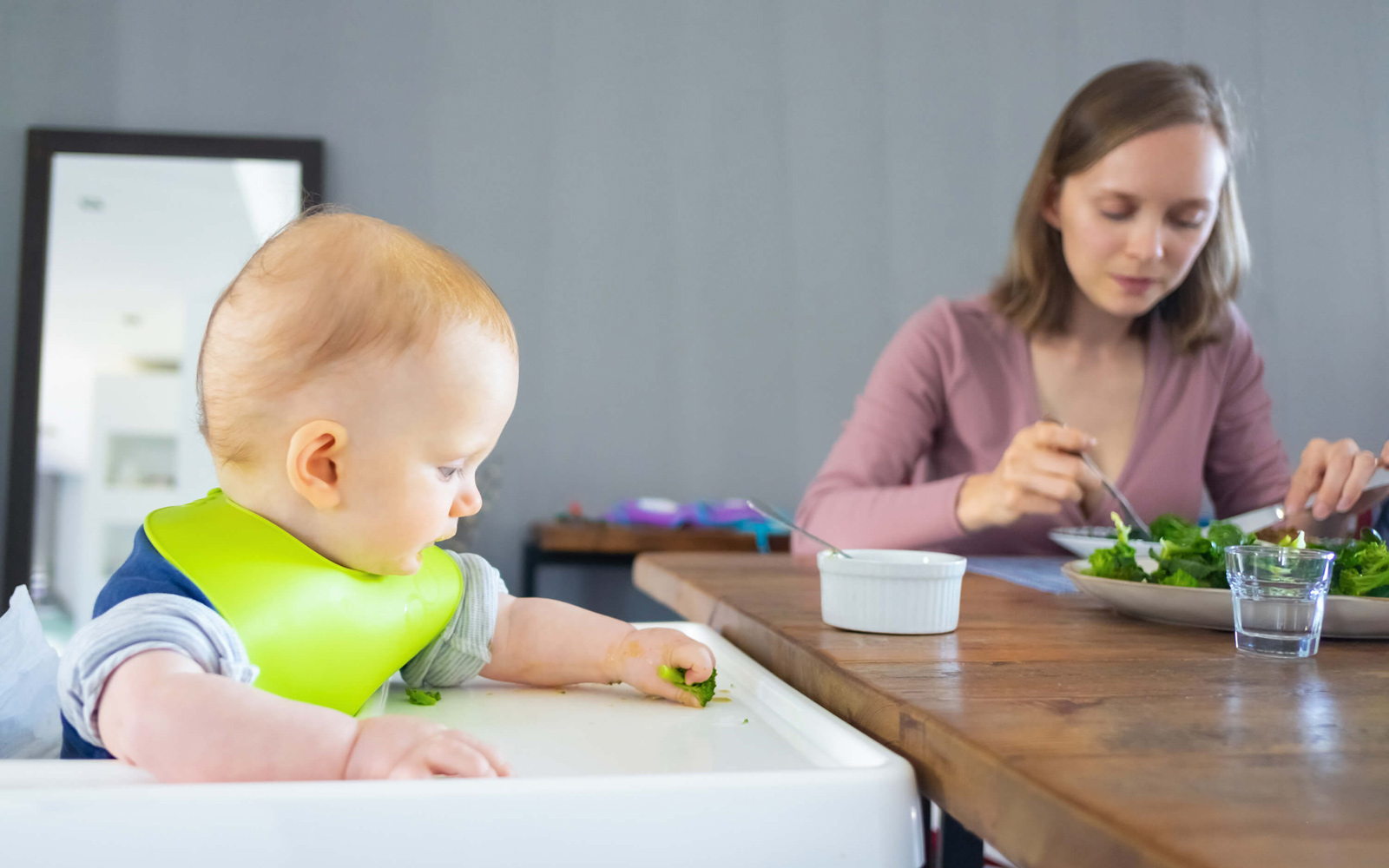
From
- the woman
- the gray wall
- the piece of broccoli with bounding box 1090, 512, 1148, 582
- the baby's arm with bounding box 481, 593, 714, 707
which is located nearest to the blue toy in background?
the gray wall

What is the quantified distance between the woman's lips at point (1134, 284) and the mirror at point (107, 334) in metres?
2.37

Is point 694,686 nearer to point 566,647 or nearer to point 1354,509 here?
point 566,647

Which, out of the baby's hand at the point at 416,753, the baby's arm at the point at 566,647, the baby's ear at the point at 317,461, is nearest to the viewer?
the baby's hand at the point at 416,753

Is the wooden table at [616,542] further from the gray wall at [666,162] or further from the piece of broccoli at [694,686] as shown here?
the piece of broccoli at [694,686]

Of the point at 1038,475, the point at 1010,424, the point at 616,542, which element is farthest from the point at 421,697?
the point at 616,542

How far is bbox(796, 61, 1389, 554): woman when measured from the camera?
1436 millimetres

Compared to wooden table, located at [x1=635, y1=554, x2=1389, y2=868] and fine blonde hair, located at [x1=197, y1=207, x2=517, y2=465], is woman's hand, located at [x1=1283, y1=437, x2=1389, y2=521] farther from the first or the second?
fine blonde hair, located at [x1=197, y1=207, x2=517, y2=465]

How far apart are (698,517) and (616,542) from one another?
0.30 metres

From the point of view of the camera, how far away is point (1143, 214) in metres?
1.45

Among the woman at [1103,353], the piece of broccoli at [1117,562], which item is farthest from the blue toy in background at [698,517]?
the piece of broccoli at [1117,562]

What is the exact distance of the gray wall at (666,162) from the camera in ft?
10.5

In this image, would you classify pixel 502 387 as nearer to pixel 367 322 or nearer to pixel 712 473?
pixel 367 322


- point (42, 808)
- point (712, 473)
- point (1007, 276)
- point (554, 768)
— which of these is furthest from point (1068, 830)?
point (712, 473)

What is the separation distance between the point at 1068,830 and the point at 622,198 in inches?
125
